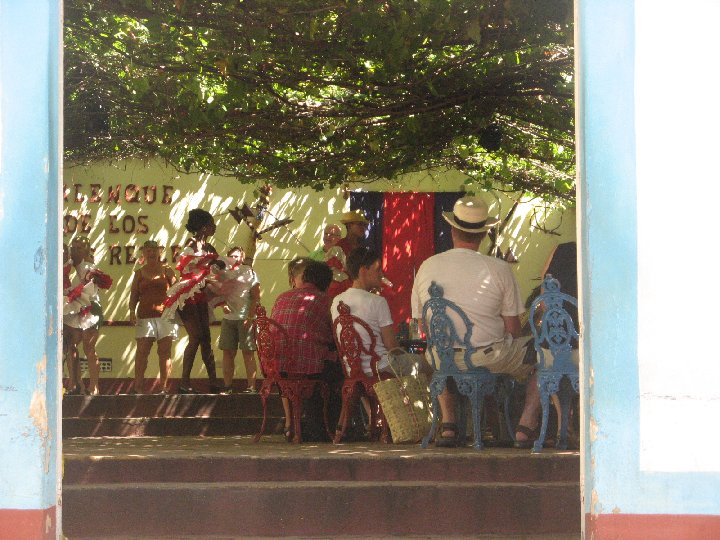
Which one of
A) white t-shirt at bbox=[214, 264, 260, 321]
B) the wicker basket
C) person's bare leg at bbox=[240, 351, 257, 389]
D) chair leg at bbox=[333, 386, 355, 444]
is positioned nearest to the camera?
the wicker basket

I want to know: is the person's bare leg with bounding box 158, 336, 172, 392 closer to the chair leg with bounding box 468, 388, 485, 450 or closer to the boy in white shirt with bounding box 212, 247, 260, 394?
the boy in white shirt with bounding box 212, 247, 260, 394

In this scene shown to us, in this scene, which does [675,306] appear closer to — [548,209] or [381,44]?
[381,44]

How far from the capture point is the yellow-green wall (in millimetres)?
14250

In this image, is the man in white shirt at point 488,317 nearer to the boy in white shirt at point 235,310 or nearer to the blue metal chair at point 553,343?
the blue metal chair at point 553,343

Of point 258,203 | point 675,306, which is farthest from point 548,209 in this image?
point 675,306

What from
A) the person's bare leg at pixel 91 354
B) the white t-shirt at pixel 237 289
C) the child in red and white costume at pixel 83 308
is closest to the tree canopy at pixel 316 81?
the white t-shirt at pixel 237 289

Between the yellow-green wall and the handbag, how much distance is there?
7113mm

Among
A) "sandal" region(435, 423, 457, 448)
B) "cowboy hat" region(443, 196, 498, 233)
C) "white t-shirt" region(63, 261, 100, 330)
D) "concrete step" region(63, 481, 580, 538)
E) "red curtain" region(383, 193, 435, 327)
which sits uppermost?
"red curtain" region(383, 193, 435, 327)

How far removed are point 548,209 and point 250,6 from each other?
8558 mm

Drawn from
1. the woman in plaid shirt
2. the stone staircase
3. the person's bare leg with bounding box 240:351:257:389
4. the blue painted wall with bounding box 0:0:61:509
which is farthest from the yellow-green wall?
the blue painted wall with bounding box 0:0:61:509

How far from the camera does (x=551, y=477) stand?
20.5ft

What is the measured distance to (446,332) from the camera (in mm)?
6879

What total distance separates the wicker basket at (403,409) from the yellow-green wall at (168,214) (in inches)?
280

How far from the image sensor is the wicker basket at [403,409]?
23.9ft
